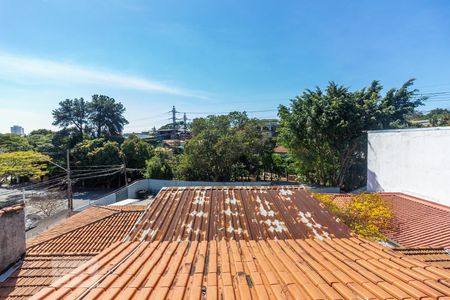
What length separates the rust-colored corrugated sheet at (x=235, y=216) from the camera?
4.11 metres

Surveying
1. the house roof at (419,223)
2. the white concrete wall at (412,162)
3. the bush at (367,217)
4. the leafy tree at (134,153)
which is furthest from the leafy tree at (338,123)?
the leafy tree at (134,153)

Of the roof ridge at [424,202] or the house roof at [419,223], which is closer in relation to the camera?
the house roof at [419,223]

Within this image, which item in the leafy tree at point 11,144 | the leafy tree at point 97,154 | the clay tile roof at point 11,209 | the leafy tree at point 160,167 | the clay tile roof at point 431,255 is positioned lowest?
the clay tile roof at point 431,255

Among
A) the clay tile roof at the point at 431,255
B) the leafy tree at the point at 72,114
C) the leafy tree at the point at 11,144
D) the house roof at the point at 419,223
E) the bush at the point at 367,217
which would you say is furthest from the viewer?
the leafy tree at the point at 72,114

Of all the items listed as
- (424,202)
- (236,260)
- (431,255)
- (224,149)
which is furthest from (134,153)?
(431,255)

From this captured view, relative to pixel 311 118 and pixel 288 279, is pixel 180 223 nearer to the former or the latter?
pixel 288 279

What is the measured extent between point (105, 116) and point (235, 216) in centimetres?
4014

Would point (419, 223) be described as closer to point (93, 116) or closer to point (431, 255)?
point (431, 255)

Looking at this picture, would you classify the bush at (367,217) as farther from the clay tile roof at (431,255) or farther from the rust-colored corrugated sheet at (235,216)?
the rust-colored corrugated sheet at (235,216)

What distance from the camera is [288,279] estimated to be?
7.63 ft

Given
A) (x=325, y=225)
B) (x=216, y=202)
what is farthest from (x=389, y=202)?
(x=216, y=202)

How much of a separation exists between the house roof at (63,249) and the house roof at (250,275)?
2.07 meters

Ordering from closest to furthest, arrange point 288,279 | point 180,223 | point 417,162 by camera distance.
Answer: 1. point 288,279
2. point 180,223
3. point 417,162

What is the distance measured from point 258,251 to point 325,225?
74.8 inches
